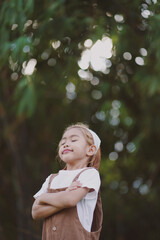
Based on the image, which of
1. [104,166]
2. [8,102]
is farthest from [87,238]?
[104,166]

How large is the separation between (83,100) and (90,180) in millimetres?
4470

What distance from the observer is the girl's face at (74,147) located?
2215 millimetres

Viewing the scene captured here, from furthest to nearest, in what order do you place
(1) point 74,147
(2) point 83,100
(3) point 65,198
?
1. (2) point 83,100
2. (1) point 74,147
3. (3) point 65,198

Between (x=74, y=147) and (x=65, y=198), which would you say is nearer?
(x=65, y=198)

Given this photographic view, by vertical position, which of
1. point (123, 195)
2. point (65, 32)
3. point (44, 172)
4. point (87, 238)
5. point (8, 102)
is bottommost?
point (123, 195)

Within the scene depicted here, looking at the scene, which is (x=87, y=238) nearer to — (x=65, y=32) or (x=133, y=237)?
(x=65, y=32)

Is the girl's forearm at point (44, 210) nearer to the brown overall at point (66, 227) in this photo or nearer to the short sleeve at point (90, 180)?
the brown overall at point (66, 227)

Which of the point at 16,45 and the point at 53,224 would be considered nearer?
the point at 53,224

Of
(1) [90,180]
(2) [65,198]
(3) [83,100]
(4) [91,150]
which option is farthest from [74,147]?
(3) [83,100]

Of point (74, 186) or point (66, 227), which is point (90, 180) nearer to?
point (74, 186)

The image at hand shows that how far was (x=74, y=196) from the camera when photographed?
2.01 meters

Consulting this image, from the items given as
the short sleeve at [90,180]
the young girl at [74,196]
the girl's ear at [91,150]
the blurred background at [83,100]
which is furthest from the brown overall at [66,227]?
the blurred background at [83,100]

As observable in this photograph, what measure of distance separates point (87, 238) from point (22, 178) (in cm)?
410

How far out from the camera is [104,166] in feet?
27.3
